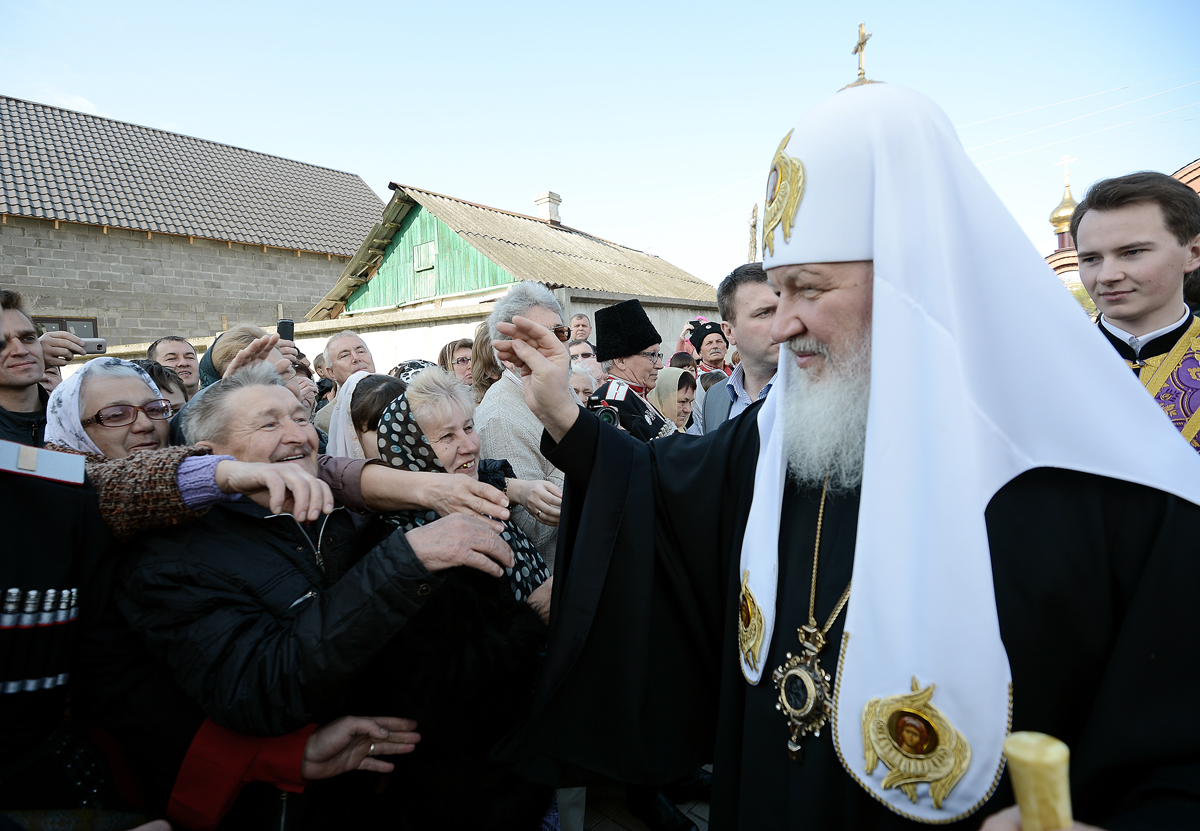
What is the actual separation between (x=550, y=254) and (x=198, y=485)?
15626 mm

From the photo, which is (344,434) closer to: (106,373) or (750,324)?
(106,373)

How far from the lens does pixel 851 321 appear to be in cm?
158

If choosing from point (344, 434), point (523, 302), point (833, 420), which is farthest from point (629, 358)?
point (833, 420)

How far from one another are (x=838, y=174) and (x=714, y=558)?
109 cm

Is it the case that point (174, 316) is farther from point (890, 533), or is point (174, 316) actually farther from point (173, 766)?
point (890, 533)

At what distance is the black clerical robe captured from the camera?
3.80ft

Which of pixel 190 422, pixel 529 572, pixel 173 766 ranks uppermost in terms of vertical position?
pixel 190 422

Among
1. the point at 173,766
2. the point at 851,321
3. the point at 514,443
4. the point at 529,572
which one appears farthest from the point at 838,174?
the point at 173,766

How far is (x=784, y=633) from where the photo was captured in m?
1.61

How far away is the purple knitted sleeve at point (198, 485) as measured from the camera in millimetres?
1816

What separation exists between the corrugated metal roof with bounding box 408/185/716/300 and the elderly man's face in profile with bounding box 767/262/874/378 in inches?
437

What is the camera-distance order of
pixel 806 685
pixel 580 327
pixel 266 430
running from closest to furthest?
pixel 806 685 < pixel 266 430 < pixel 580 327

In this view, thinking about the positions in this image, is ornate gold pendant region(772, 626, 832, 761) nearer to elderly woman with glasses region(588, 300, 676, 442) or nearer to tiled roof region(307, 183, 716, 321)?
elderly woman with glasses region(588, 300, 676, 442)

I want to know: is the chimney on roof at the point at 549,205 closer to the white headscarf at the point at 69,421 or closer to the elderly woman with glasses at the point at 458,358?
the elderly woman with glasses at the point at 458,358
